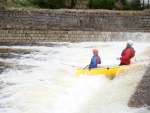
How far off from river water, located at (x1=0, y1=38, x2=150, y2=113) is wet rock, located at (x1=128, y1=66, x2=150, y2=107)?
0.51 ft

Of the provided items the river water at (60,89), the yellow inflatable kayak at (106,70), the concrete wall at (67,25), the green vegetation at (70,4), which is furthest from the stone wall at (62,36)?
the yellow inflatable kayak at (106,70)

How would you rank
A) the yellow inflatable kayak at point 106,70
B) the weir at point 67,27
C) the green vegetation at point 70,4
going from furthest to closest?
1. the green vegetation at point 70,4
2. the weir at point 67,27
3. the yellow inflatable kayak at point 106,70

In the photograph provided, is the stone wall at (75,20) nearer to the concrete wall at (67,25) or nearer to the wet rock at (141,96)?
the concrete wall at (67,25)

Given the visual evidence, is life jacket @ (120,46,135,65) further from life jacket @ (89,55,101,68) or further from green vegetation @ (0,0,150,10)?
green vegetation @ (0,0,150,10)

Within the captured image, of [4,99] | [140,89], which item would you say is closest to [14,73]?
[4,99]

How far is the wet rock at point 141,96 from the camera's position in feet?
22.2

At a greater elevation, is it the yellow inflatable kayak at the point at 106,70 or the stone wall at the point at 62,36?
the stone wall at the point at 62,36

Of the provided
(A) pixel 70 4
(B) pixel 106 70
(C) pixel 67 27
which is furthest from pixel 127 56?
(A) pixel 70 4

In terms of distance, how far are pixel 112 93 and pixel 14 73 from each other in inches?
195

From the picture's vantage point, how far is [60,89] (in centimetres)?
907

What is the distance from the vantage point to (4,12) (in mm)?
18859

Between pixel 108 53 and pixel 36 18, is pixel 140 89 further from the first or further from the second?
pixel 36 18

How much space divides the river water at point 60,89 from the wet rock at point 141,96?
0.51 feet

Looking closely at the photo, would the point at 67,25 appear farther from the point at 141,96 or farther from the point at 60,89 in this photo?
the point at 141,96
